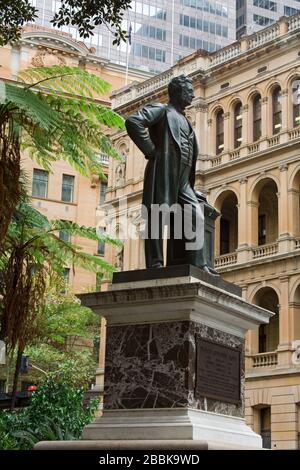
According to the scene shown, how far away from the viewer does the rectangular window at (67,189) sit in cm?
5934

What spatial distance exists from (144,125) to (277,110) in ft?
101

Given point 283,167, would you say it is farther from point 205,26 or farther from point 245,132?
point 205,26

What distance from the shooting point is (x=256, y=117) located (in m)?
41.8

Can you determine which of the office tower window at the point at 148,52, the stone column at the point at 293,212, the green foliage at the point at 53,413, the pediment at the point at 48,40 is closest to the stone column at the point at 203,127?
the stone column at the point at 293,212

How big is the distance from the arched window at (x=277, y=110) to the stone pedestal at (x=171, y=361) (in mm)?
30931

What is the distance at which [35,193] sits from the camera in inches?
2254

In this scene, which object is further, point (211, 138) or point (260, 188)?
point (211, 138)

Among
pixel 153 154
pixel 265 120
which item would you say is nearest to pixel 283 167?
pixel 265 120

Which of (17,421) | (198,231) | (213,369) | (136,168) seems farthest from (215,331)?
(136,168)

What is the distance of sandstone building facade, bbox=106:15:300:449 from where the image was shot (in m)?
36.7

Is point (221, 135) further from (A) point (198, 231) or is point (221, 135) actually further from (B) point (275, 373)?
(A) point (198, 231)

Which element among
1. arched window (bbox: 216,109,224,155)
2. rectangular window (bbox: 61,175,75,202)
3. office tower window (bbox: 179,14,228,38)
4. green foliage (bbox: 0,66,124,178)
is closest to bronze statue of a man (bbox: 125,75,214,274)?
green foliage (bbox: 0,66,124,178)

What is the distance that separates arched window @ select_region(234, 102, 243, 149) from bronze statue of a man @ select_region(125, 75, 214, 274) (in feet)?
104
